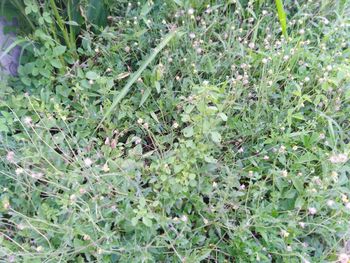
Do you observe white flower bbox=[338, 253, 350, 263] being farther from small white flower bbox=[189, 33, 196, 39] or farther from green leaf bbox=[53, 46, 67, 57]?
green leaf bbox=[53, 46, 67, 57]

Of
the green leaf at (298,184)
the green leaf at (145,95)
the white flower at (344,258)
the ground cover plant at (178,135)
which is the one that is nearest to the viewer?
the white flower at (344,258)

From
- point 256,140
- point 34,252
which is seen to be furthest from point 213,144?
point 34,252

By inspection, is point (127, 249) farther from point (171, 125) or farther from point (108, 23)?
point (108, 23)

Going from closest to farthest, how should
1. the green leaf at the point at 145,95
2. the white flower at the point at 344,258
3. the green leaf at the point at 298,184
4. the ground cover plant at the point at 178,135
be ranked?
the white flower at the point at 344,258 → the ground cover plant at the point at 178,135 → the green leaf at the point at 298,184 → the green leaf at the point at 145,95

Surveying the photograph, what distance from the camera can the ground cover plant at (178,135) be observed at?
1.21 metres

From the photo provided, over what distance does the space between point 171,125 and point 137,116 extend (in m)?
0.14

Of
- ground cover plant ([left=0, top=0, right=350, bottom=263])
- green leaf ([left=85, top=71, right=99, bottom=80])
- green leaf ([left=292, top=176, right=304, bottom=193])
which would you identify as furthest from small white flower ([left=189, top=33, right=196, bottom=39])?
green leaf ([left=292, top=176, right=304, bottom=193])

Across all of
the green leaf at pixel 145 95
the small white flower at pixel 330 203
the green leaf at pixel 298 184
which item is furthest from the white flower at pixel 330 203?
the green leaf at pixel 145 95

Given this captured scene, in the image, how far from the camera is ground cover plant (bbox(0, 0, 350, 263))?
1.21 meters

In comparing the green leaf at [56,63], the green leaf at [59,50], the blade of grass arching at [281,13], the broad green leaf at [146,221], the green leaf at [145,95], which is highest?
Result: the green leaf at [59,50]

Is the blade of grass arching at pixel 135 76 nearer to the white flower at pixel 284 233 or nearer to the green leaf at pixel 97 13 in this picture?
the green leaf at pixel 97 13

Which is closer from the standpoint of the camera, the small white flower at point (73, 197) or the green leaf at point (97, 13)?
the small white flower at point (73, 197)

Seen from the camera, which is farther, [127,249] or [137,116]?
[137,116]

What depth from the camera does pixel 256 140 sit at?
1527 mm
